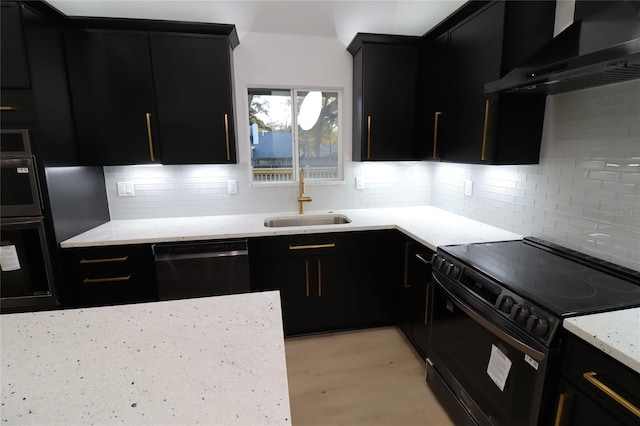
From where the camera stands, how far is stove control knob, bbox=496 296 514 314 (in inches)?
49.8

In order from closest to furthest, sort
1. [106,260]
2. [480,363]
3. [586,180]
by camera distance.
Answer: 1. [480,363]
2. [586,180]
3. [106,260]

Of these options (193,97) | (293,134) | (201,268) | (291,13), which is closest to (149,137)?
(193,97)

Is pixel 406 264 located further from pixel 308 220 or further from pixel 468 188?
pixel 308 220

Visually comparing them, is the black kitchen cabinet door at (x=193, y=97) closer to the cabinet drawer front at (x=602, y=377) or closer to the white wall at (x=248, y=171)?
the white wall at (x=248, y=171)

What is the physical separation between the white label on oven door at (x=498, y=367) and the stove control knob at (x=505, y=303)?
193 millimetres

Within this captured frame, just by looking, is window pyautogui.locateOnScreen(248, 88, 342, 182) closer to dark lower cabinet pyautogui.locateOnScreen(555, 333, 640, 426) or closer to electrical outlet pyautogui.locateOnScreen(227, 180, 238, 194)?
electrical outlet pyautogui.locateOnScreen(227, 180, 238, 194)

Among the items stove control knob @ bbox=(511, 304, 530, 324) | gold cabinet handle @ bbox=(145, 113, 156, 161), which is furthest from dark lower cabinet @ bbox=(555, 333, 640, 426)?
gold cabinet handle @ bbox=(145, 113, 156, 161)

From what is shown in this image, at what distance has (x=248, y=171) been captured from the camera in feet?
9.08

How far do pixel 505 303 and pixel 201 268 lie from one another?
1.85 metres

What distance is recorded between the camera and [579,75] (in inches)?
51.2

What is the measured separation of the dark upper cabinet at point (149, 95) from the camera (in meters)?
2.15

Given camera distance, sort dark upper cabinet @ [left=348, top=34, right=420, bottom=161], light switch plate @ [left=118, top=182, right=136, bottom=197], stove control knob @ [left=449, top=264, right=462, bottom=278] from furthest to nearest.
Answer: light switch plate @ [left=118, top=182, right=136, bottom=197], dark upper cabinet @ [left=348, top=34, right=420, bottom=161], stove control knob @ [left=449, top=264, right=462, bottom=278]

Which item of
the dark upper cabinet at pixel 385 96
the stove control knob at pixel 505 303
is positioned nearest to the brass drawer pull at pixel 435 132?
the dark upper cabinet at pixel 385 96

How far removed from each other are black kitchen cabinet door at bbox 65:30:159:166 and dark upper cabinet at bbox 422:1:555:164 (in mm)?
2201
